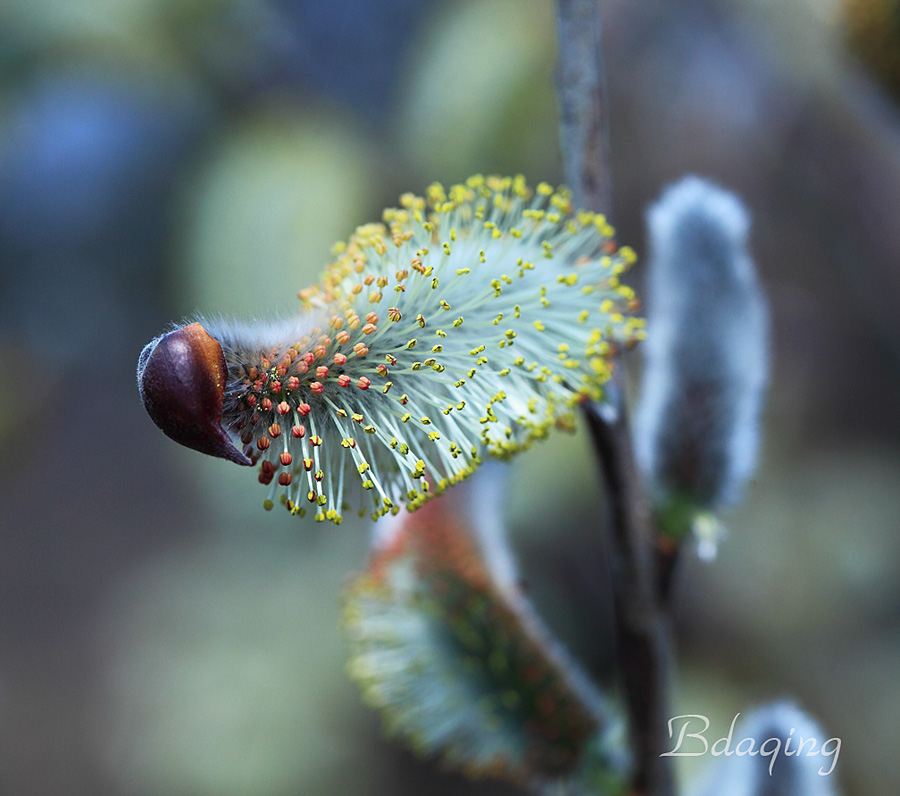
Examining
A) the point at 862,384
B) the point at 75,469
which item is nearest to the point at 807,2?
the point at 862,384

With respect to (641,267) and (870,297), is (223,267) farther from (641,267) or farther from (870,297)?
(870,297)

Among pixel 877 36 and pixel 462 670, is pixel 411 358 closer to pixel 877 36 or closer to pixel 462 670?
pixel 462 670

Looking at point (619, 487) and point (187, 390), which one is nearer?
point (187, 390)

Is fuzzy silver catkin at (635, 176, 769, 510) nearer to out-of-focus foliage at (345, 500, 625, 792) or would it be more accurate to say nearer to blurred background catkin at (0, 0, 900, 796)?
out-of-focus foliage at (345, 500, 625, 792)

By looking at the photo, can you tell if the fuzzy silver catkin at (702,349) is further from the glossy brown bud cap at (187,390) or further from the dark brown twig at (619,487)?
the glossy brown bud cap at (187,390)

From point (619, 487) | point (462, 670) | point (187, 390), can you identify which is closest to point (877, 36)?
point (619, 487)

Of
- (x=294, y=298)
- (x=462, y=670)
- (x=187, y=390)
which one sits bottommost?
(x=462, y=670)

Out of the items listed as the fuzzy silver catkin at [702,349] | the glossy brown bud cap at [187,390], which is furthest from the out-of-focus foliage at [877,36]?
the glossy brown bud cap at [187,390]
